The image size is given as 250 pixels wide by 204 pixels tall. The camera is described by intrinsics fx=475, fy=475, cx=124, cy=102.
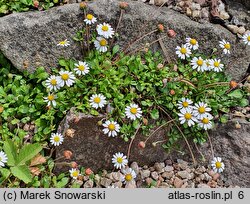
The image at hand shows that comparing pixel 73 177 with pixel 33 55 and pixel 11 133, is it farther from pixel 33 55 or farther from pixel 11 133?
pixel 33 55

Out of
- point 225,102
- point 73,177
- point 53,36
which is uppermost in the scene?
point 53,36

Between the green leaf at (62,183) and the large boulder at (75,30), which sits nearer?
the green leaf at (62,183)

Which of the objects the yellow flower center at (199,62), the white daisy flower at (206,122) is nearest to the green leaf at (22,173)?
the white daisy flower at (206,122)

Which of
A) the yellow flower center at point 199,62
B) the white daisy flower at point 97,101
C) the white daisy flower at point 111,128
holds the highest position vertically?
the yellow flower center at point 199,62

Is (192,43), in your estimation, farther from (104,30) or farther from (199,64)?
(104,30)

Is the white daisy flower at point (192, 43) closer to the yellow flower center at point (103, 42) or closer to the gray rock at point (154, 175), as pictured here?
the yellow flower center at point (103, 42)

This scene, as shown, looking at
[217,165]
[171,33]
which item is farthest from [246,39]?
[217,165]

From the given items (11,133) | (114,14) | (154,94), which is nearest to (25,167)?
(11,133)
